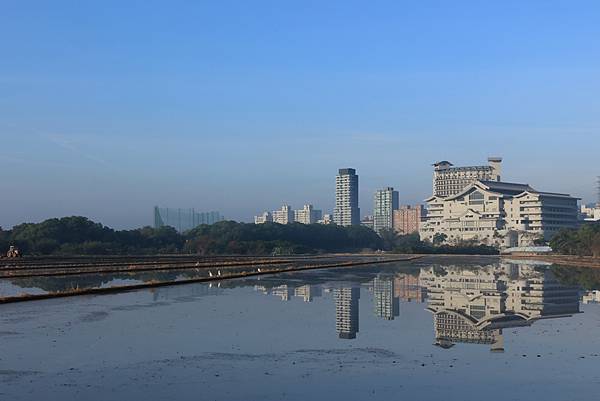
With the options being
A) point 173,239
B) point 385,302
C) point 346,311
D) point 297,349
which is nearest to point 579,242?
point 173,239

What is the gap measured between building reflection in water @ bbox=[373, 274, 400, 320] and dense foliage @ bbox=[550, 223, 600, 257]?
71527mm

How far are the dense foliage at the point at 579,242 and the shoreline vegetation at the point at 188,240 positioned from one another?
18.5m

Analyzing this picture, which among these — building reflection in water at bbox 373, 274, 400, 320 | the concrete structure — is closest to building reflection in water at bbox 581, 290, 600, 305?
building reflection in water at bbox 373, 274, 400, 320

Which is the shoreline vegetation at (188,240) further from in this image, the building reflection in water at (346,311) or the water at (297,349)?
the water at (297,349)

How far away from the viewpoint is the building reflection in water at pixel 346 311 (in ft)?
59.6

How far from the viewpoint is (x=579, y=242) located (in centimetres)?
10981

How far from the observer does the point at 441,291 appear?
33.0 meters

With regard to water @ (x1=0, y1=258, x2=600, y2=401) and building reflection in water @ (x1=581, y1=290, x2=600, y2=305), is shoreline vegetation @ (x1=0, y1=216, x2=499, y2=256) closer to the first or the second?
building reflection in water @ (x1=581, y1=290, x2=600, y2=305)

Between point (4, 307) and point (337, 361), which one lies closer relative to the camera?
point (337, 361)

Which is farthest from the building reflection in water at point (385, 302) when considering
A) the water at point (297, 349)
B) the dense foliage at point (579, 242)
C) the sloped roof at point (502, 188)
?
the sloped roof at point (502, 188)

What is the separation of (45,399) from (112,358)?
343cm

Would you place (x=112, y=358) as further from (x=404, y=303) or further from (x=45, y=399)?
(x=404, y=303)

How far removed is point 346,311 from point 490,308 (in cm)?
551

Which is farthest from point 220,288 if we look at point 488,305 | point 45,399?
point 45,399
